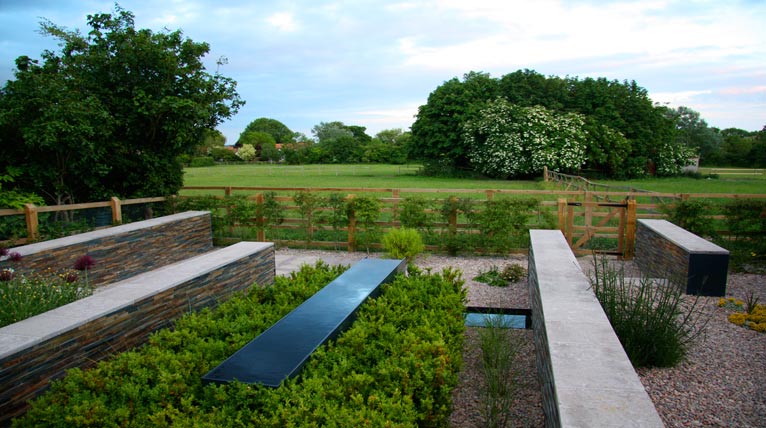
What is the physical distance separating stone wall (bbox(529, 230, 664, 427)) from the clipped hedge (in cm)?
63

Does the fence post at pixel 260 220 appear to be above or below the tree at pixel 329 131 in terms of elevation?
below

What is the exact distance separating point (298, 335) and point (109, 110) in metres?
8.10

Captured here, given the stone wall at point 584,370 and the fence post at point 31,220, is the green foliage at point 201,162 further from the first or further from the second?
the stone wall at point 584,370

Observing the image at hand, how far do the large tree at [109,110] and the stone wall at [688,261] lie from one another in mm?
8122

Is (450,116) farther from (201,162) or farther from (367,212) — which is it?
(201,162)

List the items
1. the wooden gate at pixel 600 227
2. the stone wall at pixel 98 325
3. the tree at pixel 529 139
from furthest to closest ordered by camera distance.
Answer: the tree at pixel 529 139 < the wooden gate at pixel 600 227 < the stone wall at pixel 98 325

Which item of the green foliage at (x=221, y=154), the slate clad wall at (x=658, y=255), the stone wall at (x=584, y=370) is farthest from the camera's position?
the green foliage at (x=221, y=154)

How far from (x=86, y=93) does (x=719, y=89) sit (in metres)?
13.8

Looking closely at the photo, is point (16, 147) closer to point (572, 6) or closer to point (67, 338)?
point (67, 338)

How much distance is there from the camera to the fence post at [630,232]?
319 inches

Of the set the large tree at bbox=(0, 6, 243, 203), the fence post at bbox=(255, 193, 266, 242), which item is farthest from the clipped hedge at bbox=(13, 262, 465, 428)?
the large tree at bbox=(0, 6, 243, 203)

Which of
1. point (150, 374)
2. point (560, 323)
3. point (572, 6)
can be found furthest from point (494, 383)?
point (572, 6)

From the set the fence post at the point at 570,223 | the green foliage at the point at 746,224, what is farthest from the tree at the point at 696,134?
the fence post at the point at 570,223

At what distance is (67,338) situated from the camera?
→ 3.05 metres
